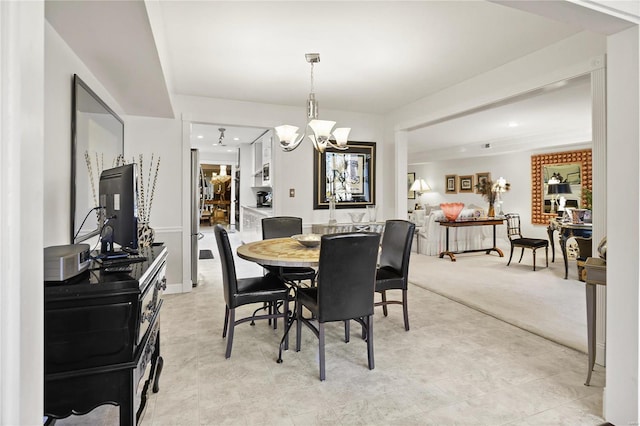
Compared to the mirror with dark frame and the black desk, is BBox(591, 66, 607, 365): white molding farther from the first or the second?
the mirror with dark frame

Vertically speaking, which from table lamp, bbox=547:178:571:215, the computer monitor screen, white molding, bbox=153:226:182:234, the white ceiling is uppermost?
the white ceiling

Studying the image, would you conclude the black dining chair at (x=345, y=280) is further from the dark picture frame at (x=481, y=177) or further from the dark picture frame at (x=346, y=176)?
the dark picture frame at (x=481, y=177)

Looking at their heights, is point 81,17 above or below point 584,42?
below

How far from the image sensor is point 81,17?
1.77m

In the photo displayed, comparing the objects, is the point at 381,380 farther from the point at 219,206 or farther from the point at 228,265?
the point at 219,206

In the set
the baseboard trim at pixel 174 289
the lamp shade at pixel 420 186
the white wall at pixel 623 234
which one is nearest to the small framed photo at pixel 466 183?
the lamp shade at pixel 420 186

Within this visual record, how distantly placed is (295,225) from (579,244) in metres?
3.82

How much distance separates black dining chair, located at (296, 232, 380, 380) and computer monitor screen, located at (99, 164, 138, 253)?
1.06 metres

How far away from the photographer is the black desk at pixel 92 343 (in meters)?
1.28

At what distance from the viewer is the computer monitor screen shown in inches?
68.4

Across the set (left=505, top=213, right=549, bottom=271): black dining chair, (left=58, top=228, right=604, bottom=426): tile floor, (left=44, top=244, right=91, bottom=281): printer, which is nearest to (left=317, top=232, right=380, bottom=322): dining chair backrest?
(left=58, top=228, right=604, bottom=426): tile floor

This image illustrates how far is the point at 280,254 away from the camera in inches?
103
